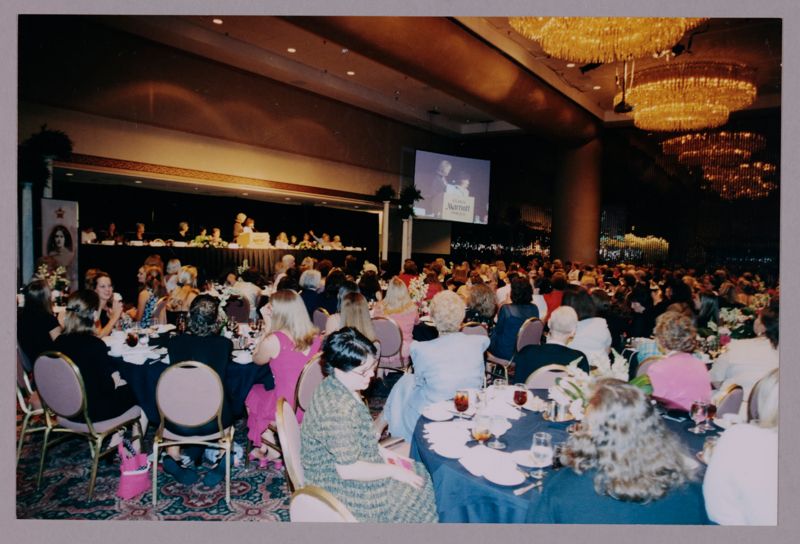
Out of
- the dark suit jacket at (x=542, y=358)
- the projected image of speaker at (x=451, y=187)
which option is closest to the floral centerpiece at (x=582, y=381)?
the dark suit jacket at (x=542, y=358)

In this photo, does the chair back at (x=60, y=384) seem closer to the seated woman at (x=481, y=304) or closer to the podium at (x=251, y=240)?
the seated woman at (x=481, y=304)

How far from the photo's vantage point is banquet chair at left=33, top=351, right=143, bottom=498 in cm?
318

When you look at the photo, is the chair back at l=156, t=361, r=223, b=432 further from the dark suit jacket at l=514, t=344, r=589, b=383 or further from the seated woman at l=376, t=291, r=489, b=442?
the dark suit jacket at l=514, t=344, r=589, b=383

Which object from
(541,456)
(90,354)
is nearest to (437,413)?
(541,456)

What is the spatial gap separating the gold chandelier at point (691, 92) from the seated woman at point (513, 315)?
4525 mm

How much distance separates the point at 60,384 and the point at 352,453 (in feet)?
7.52

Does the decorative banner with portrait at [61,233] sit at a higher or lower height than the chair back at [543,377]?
higher

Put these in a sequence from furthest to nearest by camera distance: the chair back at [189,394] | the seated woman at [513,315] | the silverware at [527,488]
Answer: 1. the seated woman at [513,315]
2. the chair back at [189,394]
3. the silverware at [527,488]

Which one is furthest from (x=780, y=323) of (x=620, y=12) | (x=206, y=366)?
(x=206, y=366)

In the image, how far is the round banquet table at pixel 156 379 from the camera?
364 cm

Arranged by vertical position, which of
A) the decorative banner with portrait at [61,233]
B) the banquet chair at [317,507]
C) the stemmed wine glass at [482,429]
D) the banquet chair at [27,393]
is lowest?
the banquet chair at [27,393]

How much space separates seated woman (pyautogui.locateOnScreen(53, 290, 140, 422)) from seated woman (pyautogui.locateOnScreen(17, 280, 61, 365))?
0.54m

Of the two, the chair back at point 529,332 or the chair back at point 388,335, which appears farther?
the chair back at point 529,332

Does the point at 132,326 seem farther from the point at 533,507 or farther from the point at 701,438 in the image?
the point at 701,438
